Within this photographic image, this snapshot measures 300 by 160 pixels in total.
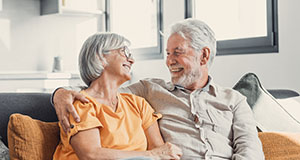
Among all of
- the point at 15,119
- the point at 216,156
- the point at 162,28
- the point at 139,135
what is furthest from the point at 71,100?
the point at 162,28

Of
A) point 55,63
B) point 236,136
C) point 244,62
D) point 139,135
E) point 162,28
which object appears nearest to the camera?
point 139,135

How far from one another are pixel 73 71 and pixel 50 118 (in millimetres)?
2586

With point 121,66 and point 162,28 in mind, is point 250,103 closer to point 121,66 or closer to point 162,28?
point 121,66

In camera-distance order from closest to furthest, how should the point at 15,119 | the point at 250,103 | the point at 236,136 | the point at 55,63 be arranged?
the point at 15,119
the point at 236,136
the point at 250,103
the point at 55,63

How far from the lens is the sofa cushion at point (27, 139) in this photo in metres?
1.60

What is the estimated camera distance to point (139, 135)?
179 cm

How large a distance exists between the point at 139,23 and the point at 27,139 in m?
3.00

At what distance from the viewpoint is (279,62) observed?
2.77 meters

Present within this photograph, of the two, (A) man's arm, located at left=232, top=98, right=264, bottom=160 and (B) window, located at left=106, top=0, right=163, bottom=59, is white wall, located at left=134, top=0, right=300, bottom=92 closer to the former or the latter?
(A) man's arm, located at left=232, top=98, right=264, bottom=160

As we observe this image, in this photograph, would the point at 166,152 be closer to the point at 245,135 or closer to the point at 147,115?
the point at 147,115

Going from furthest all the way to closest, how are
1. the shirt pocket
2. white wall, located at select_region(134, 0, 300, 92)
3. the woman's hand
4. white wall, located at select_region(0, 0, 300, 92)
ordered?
white wall, located at select_region(0, 0, 300, 92) → white wall, located at select_region(134, 0, 300, 92) → the shirt pocket → the woman's hand

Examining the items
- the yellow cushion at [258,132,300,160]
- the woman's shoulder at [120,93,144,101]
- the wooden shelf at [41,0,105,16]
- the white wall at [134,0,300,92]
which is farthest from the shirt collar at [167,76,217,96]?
the wooden shelf at [41,0,105,16]

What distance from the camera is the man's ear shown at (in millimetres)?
2129

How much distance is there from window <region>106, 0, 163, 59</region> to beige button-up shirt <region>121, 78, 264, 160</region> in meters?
1.90
